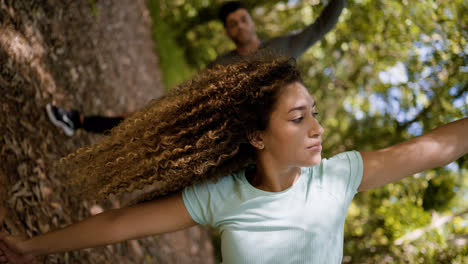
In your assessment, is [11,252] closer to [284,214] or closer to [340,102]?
[284,214]

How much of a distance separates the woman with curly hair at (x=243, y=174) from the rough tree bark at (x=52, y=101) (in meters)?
0.96

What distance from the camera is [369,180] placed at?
178 cm

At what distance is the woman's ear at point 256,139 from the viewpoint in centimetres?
180

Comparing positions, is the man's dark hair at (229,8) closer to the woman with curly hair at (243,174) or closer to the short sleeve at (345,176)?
the woman with curly hair at (243,174)

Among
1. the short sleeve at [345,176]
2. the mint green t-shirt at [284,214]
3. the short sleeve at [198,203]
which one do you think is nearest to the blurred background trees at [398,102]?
the short sleeve at [345,176]

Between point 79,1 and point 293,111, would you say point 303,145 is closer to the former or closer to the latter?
point 293,111

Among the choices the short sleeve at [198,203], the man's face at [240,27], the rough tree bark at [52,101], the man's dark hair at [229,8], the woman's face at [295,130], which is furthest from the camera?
the man's dark hair at [229,8]

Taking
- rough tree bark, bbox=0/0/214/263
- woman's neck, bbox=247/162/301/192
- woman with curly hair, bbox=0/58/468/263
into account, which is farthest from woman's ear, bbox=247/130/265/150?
rough tree bark, bbox=0/0/214/263

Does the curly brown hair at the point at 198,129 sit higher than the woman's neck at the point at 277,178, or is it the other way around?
the curly brown hair at the point at 198,129

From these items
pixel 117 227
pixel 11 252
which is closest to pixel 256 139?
pixel 117 227

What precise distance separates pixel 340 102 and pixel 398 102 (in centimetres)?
100

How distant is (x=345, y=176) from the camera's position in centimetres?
179

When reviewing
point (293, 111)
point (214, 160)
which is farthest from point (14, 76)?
point (293, 111)

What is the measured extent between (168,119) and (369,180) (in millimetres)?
1019
